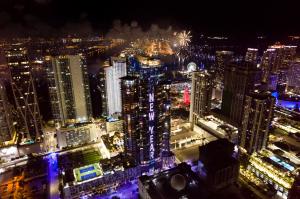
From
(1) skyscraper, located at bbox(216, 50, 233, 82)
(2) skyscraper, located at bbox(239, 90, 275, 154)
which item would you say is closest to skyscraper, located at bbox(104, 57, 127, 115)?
(2) skyscraper, located at bbox(239, 90, 275, 154)

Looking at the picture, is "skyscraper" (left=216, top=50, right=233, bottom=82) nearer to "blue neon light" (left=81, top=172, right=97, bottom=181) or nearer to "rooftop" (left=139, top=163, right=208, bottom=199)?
"rooftop" (left=139, top=163, right=208, bottom=199)

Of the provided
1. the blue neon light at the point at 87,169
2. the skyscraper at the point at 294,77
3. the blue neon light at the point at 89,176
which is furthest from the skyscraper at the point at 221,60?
the blue neon light at the point at 89,176

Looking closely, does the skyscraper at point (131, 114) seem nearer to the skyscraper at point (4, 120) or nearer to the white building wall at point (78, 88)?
the white building wall at point (78, 88)

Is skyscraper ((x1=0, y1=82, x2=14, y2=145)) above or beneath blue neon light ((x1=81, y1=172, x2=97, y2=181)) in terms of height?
above

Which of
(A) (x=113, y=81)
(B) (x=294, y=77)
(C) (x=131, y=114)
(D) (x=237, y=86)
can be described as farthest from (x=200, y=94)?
(B) (x=294, y=77)

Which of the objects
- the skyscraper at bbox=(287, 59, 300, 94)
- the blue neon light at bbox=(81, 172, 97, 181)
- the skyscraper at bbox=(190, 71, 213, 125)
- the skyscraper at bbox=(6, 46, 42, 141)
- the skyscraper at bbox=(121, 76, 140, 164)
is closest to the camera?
the blue neon light at bbox=(81, 172, 97, 181)

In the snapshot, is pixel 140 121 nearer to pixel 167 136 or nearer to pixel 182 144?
pixel 167 136

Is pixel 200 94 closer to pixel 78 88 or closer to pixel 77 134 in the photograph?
pixel 78 88

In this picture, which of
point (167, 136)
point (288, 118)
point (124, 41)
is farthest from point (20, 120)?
point (288, 118)
